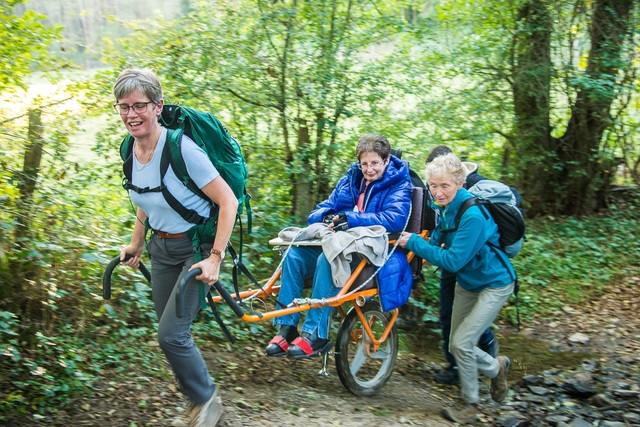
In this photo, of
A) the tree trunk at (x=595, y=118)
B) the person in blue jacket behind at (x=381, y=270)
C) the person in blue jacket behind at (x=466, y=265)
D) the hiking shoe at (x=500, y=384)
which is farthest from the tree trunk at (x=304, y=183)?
the tree trunk at (x=595, y=118)

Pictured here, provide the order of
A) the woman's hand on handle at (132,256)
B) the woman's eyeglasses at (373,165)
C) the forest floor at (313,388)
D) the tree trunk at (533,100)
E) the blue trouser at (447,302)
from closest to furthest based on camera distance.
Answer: the woman's hand on handle at (132,256) < the forest floor at (313,388) < the woman's eyeglasses at (373,165) < the blue trouser at (447,302) < the tree trunk at (533,100)

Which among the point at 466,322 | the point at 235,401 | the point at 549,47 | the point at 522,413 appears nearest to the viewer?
the point at 235,401

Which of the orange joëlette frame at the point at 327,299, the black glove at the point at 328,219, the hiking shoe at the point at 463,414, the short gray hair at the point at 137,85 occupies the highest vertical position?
the short gray hair at the point at 137,85

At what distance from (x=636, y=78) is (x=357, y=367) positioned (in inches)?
315

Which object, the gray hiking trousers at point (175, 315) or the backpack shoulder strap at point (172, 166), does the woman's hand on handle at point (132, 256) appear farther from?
the backpack shoulder strap at point (172, 166)

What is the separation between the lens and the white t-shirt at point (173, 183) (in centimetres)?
378

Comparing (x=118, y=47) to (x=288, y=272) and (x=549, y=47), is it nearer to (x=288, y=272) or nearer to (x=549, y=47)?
(x=288, y=272)

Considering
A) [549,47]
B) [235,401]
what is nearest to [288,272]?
[235,401]

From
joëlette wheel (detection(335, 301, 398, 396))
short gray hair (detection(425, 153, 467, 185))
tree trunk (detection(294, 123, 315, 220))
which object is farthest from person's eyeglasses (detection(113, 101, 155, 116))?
tree trunk (detection(294, 123, 315, 220))

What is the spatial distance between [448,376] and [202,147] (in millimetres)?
3601

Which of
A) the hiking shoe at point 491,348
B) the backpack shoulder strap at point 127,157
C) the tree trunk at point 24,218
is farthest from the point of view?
the hiking shoe at point 491,348

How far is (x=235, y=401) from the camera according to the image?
502cm

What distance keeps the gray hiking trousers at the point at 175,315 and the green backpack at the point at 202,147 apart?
178 mm

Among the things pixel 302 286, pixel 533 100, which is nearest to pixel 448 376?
pixel 302 286
